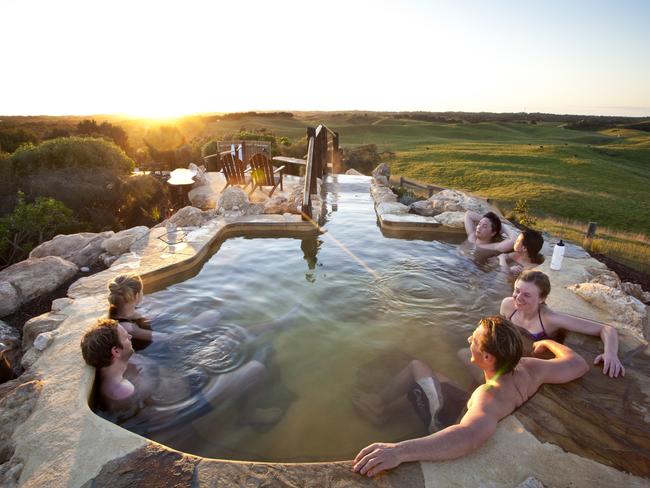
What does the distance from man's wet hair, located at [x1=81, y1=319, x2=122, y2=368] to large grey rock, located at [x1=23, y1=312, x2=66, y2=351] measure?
1.06m

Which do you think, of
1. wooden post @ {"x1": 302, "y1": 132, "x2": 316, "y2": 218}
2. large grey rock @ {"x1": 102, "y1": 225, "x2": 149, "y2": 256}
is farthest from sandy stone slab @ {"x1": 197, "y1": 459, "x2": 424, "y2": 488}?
wooden post @ {"x1": 302, "y1": 132, "x2": 316, "y2": 218}

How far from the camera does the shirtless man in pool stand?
2.72m

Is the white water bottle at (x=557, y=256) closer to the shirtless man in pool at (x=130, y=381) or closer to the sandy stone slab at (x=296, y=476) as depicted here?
the sandy stone slab at (x=296, y=476)

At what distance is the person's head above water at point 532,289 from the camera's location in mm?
3102

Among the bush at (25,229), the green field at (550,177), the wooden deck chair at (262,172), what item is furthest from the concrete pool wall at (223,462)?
the green field at (550,177)

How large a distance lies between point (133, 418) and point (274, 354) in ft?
4.21

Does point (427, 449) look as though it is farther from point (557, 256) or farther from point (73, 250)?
point (73, 250)

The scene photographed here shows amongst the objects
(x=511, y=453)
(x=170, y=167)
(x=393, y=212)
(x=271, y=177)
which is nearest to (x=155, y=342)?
(x=511, y=453)

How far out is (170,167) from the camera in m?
13.5

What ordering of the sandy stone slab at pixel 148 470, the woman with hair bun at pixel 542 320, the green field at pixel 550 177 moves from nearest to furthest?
the sandy stone slab at pixel 148 470
the woman with hair bun at pixel 542 320
the green field at pixel 550 177

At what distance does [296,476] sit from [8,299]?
4.11m

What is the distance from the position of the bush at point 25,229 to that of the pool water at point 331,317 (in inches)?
129

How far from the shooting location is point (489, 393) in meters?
2.44

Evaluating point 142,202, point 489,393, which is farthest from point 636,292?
point 142,202
